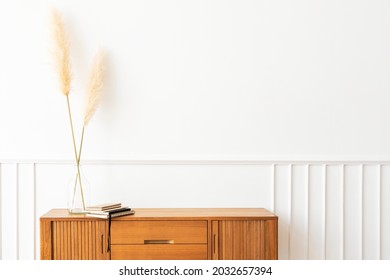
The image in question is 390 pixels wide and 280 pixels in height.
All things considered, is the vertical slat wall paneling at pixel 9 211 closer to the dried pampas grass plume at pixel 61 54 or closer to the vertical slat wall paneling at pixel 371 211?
the dried pampas grass plume at pixel 61 54

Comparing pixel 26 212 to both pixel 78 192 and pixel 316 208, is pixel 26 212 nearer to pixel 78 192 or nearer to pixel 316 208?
pixel 78 192

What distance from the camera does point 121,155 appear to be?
322cm

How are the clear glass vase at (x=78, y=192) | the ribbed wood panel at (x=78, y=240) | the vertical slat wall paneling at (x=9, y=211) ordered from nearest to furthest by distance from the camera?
the ribbed wood panel at (x=78, y=240) < the clear glass vase at (x=78, y=192) < the vertical slat wall paneling at (x=9, y=211)

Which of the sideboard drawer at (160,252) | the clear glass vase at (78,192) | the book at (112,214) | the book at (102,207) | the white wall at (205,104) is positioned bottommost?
the sideboard drawer at (160,252)

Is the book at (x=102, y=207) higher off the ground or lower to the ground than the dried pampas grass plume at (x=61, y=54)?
lower

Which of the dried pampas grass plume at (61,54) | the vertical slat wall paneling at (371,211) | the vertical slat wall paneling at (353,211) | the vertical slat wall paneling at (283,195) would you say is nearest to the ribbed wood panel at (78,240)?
the dried pampas grass plume at (61,54)

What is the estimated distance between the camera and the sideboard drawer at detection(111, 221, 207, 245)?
9.53 feet

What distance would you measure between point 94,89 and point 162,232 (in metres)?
0.84

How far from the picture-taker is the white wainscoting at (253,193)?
321 cm

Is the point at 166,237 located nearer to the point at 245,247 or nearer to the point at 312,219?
the point at 245,247

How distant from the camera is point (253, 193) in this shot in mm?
3250

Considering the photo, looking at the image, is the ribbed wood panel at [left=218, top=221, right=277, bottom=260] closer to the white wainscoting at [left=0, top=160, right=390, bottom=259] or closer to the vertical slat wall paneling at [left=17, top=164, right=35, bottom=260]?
the white wainscoting at [left=0, top=160, right=390, bottom=259]

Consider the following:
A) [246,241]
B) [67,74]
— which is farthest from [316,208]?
[67,74]

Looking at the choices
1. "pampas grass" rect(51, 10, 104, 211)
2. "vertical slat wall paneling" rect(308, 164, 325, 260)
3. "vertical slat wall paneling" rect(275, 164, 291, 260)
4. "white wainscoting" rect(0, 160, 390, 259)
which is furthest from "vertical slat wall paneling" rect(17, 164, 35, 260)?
"vertical slat wall paneling" rect(308, 164, 325, 260)
